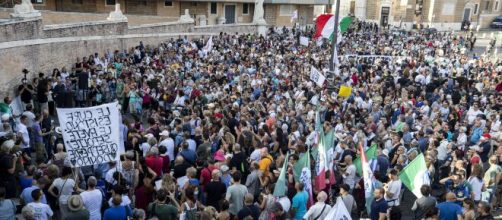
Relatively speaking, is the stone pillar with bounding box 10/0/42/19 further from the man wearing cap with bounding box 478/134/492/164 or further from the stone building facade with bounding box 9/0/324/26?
the stone building facade with bounding box 9/0/324/26

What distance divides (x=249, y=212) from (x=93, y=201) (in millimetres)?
2282

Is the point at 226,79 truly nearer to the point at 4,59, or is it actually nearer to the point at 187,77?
the point at 187,77

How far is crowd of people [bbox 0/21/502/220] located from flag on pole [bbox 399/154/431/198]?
12.2 inches

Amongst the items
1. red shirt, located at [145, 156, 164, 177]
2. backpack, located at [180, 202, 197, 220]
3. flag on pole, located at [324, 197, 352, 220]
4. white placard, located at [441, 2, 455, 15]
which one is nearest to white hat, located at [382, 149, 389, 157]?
flag on pole, located at [324, 197, 352, 220]

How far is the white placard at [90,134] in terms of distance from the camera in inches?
322

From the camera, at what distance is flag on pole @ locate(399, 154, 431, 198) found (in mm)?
8477

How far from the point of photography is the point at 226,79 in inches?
768

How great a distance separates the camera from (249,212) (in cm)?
716

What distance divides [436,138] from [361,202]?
10.3ft

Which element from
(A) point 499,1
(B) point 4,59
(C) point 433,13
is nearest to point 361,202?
(B) point 4,59

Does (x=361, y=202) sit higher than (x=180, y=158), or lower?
lower

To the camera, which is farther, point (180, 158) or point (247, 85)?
point (247, 85)

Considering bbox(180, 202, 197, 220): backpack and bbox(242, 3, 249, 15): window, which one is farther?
bbox(242, 3, 249, 15): window

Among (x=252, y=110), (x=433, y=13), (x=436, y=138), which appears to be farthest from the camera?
(x=433, y=13)
